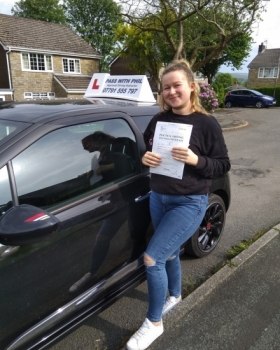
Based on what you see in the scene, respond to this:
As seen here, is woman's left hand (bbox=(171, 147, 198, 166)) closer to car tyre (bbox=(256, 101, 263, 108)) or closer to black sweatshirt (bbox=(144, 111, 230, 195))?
black sweatshirt (bbox=(144, 111, 230, 195))

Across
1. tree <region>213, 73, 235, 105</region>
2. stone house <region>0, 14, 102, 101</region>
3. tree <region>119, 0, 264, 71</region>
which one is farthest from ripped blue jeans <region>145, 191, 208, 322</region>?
tree <region>213, 73, 235, 105</region>

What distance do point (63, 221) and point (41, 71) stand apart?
24.9m

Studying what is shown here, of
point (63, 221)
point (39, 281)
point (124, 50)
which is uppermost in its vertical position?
point (124, 50)

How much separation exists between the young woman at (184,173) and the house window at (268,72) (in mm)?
45643

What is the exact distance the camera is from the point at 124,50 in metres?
21.0

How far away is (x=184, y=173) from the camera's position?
186cm

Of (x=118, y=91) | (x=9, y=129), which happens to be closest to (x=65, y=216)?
(x=9, y=129)

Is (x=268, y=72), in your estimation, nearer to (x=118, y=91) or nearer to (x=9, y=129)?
(x=118, y=91)

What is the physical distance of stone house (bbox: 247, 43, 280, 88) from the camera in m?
41.5

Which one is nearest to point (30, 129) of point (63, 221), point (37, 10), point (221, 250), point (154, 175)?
point (63, 221)

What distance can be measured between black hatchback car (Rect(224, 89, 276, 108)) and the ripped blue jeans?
83.8ft

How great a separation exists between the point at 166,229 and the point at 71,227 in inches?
23.2

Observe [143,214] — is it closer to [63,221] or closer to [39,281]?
[63,221]

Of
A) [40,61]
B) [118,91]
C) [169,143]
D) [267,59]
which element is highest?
[267,59]
